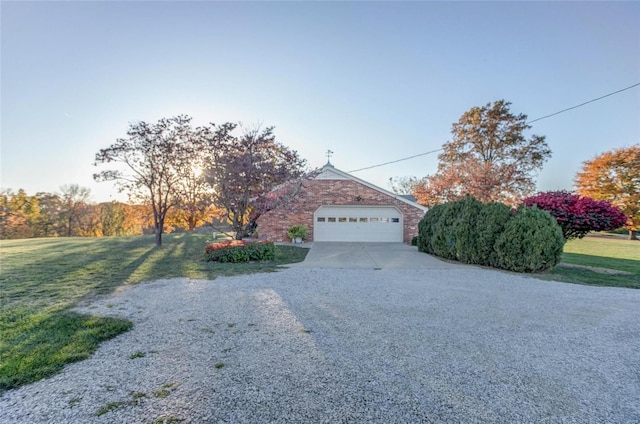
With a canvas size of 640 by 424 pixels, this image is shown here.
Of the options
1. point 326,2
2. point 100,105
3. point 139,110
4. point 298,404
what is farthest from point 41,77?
point 298,404

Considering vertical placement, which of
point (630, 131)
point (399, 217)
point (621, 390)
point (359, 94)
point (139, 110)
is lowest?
point (621, 390)

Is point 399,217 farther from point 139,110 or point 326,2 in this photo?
point 139,110

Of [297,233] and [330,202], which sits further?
[330,202]

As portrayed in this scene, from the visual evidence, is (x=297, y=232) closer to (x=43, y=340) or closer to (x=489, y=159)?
(x=43, y=340)

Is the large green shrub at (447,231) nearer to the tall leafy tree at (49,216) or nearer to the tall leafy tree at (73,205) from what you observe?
the tall leafy tree at (73,205)

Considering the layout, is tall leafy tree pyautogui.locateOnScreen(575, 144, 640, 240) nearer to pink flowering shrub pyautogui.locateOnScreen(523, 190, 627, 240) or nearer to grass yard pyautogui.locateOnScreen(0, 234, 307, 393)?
pink flowering shrub pyautogui.locateOnScreen(523, 190, 627, 240)

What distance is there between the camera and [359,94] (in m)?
12.8

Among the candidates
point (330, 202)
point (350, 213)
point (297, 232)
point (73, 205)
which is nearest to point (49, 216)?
point (73, 205)

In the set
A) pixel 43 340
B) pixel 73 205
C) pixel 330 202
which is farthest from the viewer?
pixel 73 205

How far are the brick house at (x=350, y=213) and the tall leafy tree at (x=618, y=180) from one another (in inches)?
758

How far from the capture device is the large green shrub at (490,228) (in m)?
9.02

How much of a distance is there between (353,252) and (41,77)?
12.1 m

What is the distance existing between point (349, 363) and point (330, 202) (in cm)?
1317

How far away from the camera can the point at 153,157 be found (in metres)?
13.5
